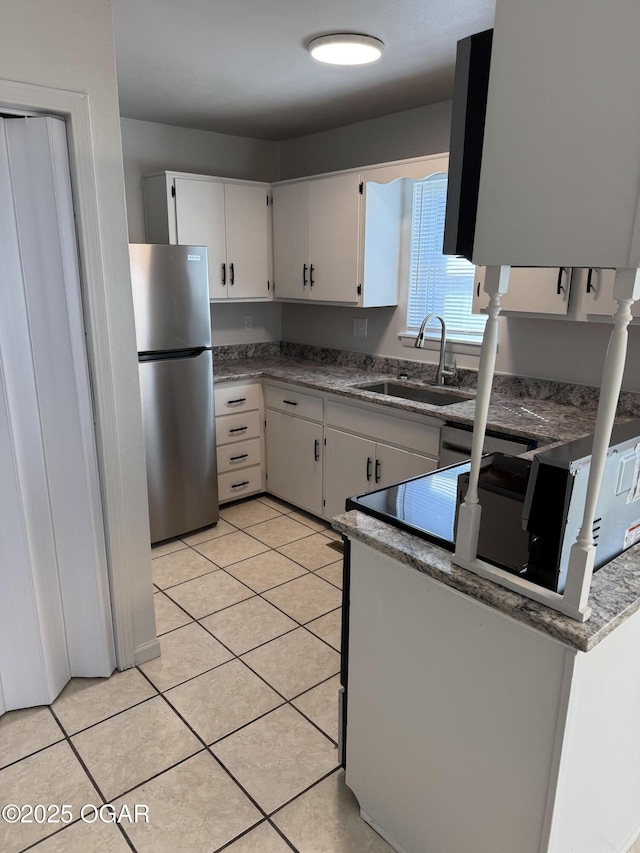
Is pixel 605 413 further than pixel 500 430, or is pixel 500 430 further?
pixel 500 430

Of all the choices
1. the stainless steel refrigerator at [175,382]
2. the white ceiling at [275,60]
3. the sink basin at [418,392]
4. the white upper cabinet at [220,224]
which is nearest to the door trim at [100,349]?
the white ceiling at [275,60]

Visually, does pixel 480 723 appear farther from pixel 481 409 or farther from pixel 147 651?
pixel 147 651

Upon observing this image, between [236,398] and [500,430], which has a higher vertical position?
[500,430]

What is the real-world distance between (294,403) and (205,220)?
131 cm

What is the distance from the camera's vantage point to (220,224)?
12.6 feet

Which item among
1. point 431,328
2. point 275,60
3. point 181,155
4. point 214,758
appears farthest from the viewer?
point 181,155

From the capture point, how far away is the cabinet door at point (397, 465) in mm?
2975

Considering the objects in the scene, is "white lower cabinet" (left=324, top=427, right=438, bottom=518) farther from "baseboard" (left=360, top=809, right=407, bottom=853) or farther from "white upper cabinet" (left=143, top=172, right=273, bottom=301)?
"baseboard" (left=360, top=809, right=407, bottom=853)

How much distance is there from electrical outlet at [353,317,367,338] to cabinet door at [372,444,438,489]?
3.67 feet

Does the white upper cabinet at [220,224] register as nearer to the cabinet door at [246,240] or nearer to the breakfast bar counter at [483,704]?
the cabinet door at [246,240]

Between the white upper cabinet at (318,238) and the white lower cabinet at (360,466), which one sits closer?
the white lower cabinet at (360,466)

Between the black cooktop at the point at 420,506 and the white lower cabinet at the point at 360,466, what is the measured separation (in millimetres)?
1195

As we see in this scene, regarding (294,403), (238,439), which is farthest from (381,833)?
(238,439)

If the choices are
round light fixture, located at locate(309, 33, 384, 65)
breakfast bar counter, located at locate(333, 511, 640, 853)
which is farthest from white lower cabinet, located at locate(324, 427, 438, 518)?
round light fixture, located at locate(309, 33, 384, 65)
